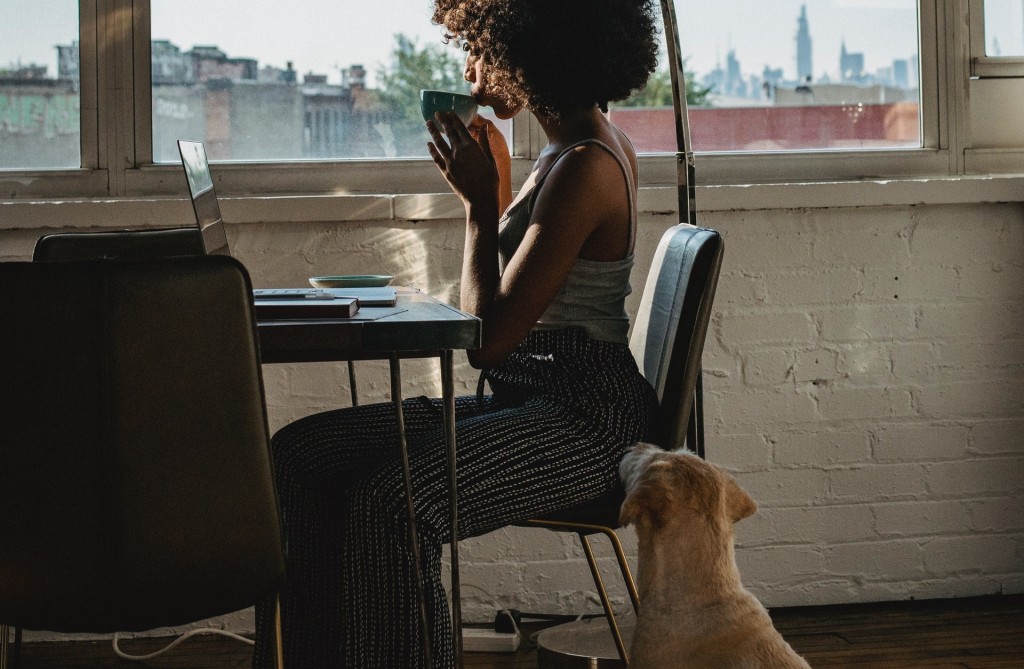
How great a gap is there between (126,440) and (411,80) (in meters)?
1.62

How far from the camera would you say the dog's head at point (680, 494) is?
4.26 ft

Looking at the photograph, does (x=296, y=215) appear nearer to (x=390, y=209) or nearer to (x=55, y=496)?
(x=390, y=209)

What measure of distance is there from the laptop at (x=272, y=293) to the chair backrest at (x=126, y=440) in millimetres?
141

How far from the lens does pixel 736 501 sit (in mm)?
1338

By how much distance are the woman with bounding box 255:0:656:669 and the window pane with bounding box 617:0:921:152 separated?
85 cm

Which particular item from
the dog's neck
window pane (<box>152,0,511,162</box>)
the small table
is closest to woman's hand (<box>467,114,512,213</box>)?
window pane (<box>152,0,511,162</box>)

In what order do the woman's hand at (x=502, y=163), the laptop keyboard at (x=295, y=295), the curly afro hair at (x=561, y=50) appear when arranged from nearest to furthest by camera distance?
1. the laptop keyboard at (x=295, y=295)
2. the curly afro hair at (x=561, y=50)
3. the woman's hand at (x=502, y=163)

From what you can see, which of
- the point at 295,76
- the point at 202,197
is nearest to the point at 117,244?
the point at 202,197

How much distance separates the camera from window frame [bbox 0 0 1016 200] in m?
2.49

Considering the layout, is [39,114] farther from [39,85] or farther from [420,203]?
[420,203]

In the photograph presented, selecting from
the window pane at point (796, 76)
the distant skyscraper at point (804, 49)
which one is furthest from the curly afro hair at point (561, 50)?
the distant skyscraper at point (804, 49)

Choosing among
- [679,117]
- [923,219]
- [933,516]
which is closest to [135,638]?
[679,117]

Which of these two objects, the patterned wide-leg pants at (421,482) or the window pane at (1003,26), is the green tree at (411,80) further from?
the window pane at (1003,26)

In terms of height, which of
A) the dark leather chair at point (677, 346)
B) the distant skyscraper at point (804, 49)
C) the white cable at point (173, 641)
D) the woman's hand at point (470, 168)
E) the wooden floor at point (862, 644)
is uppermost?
the distant skyscraper at point (804, 49)
